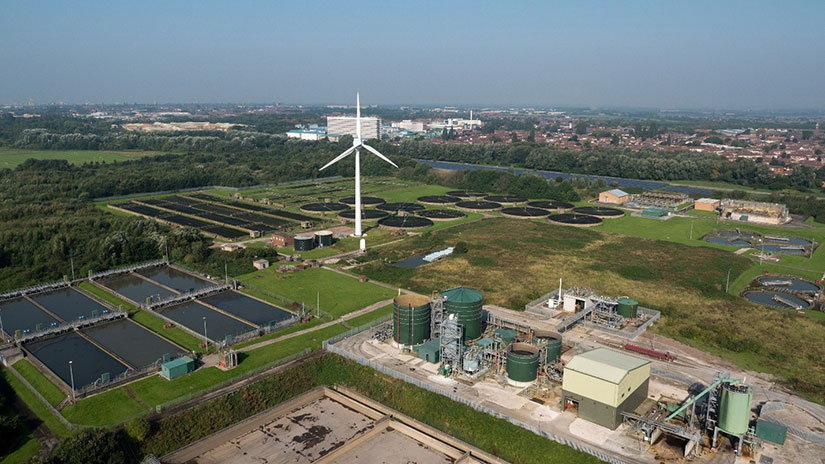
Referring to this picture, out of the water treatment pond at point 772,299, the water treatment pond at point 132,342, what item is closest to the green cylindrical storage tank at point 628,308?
the water treatment pond at point 772,299

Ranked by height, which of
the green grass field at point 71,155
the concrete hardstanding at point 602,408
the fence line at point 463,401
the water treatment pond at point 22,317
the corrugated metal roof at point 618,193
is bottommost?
the water treatment pond at point 22,317

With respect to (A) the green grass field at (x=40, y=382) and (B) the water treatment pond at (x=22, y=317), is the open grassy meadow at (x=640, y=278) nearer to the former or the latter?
(B) the water treatment pond at (x=22, y=317)

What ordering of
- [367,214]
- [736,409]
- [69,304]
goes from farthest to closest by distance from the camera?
[367,214], [69,304], [736,409]

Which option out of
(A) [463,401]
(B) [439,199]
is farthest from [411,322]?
(B) [439,199]

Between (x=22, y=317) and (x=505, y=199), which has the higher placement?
(x=505, y=199)

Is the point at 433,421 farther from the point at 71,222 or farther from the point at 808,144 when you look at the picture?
the point at 808,144

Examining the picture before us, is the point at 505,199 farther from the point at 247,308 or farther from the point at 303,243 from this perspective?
the point at 247,308

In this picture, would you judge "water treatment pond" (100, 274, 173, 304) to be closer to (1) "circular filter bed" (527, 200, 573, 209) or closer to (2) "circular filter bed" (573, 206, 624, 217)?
(1) "circular filter bed" (527, 200, 573, 209)

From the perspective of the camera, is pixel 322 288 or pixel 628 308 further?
pixel 322 288

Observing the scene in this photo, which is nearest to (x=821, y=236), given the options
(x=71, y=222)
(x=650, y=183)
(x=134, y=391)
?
(x=650, y=183)
